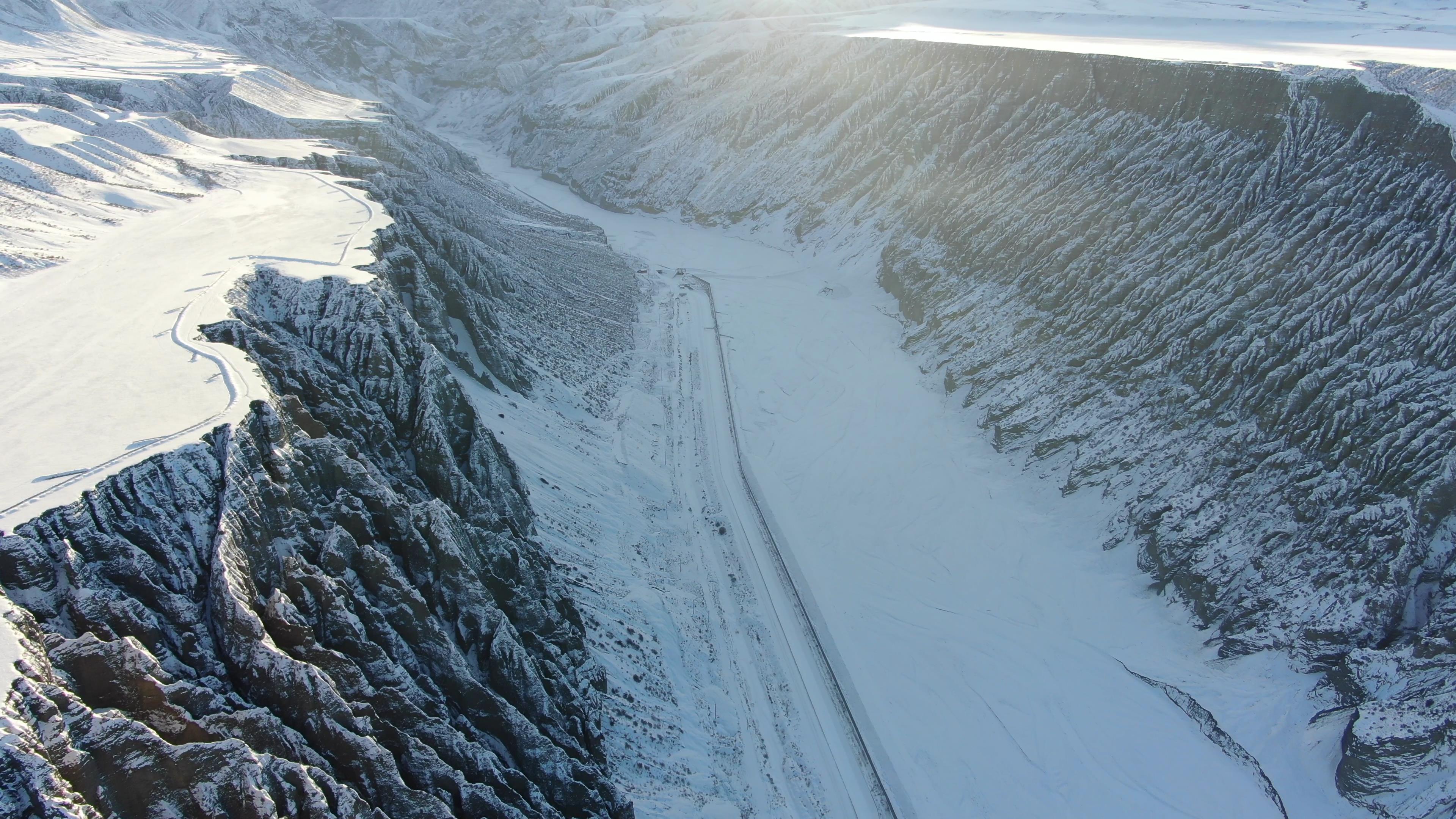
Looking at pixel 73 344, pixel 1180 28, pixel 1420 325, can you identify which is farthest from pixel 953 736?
pixel 1180 28

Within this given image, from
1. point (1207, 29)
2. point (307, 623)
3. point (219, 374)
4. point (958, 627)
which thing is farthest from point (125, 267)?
point (1207, 29)

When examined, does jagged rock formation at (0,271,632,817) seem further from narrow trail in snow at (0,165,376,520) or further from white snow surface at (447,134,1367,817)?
white snow surface at (447,134,1367,817)

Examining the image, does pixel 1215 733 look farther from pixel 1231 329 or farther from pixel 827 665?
pixel 1231 329

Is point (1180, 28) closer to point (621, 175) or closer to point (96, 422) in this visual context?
point (621, 175)

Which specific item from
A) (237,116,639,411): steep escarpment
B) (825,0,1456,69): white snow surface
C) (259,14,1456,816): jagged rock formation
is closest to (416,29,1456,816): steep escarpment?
(259,14,1456,816): jagged rock formation

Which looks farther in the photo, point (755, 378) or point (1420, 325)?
point (755, 378)

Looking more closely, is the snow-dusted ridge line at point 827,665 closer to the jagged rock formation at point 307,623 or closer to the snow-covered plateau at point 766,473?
the snow-covered plateau at point 766,473
